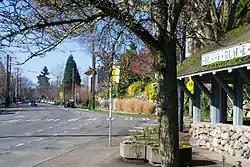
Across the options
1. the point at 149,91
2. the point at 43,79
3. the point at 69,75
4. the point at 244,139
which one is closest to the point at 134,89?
the point at 149,91

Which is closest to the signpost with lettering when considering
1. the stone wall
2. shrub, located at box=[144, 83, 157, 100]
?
the stone wall

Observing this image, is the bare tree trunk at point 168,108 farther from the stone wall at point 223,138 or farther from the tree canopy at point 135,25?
the stone wall at point 223,138

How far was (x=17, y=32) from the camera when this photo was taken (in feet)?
18.9

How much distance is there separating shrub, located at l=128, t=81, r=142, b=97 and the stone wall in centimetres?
3624

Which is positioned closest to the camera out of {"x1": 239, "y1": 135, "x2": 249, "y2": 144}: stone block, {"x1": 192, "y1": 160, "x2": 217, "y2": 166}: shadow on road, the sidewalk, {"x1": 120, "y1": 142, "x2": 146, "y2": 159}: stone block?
{"x1": 192, "y1": 160, "x2": 217, "y2": 166}: shadow on road

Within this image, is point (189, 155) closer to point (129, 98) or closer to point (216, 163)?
point (216, 163)

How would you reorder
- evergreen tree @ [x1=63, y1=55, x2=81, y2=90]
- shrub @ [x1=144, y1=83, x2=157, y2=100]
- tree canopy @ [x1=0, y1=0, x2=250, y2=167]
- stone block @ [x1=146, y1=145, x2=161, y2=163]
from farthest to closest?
1. evergreen tree @ [x1=63, y1=55, x2=81, y2=90]
2. shrub @ [x1=144, y1=83, x2=157, y2=100]
3. stone block @ [x1=146, y1=145, x2=161, y2=163]
4. tree canopy @ [x1=0, y1=0, x2=250, y2=167]

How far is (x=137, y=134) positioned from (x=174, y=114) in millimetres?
5501

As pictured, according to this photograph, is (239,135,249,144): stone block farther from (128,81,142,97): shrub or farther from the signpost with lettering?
(128,81,142,97): shrub

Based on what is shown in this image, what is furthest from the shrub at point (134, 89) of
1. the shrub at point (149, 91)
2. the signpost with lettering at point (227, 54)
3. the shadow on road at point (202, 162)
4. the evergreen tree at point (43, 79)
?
the evergreen tree at point (43, 79)

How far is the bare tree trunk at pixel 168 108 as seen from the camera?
5.96 meters

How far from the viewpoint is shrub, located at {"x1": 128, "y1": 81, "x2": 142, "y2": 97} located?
1985 inches

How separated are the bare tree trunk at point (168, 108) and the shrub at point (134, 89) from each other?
43.7m

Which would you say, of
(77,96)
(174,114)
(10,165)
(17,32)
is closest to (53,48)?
(17,32)
